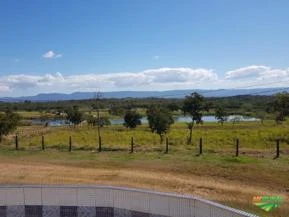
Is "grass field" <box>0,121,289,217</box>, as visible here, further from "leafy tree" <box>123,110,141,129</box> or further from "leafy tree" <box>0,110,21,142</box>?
"leafy tree" <box>123,110,141,129</box>

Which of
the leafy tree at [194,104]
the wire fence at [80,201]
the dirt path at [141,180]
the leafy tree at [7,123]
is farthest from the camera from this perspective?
the leafy tree at [194,104]

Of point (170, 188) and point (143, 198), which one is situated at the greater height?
point (143, 198)

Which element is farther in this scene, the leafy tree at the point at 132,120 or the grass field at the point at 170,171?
the leafy tree at the point at 132,120

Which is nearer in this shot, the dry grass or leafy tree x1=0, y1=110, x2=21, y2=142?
the dry grass

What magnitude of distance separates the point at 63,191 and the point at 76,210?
23.3 inches

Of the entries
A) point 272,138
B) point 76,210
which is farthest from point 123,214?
point 272,138

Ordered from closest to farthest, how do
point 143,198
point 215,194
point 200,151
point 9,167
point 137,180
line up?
point 143,198 < point 215,194 < point 137,180 < point 9,167 < point 200,151

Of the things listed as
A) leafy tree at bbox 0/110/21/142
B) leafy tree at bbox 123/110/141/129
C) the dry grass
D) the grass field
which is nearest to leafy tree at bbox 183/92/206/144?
leafy tree at bbox 0/110/21/142

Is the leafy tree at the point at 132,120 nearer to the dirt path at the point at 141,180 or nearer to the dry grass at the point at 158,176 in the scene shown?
the dry grass at the point at 158,176

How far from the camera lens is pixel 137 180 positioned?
18125mm

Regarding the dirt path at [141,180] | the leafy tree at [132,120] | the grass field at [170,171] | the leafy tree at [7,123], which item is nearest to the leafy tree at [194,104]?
the leafy tree at [7,123]

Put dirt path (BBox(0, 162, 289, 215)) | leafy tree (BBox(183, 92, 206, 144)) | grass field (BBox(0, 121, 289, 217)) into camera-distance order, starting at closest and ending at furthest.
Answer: dirt path (BBox(0, 162, 289, 215)) → grass field (BBox(0, 121, 289, 217)) → leafy tree (BBox(183, 92, 206, 144))

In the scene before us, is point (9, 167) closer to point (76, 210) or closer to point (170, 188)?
point (170, 188)

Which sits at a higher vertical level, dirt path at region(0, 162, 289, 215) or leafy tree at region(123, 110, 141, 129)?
dirt path at region(0, 162, 289, 215)
